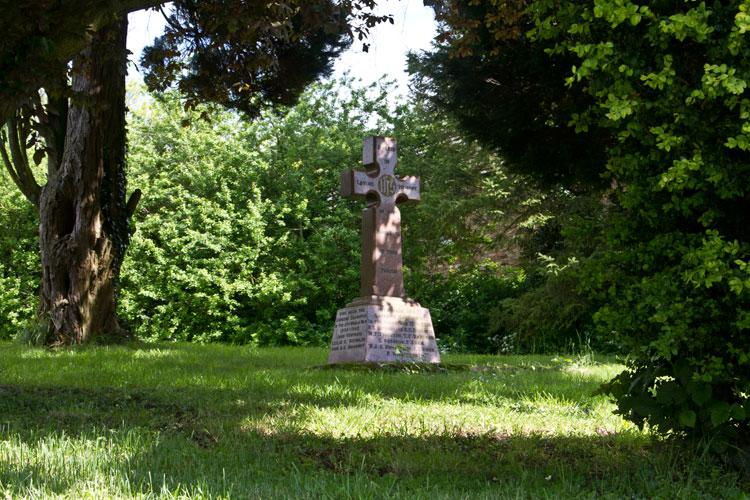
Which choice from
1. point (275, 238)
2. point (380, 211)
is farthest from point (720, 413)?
point (275, 238)

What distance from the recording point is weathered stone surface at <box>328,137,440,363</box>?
9.11 m

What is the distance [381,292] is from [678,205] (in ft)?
22.1

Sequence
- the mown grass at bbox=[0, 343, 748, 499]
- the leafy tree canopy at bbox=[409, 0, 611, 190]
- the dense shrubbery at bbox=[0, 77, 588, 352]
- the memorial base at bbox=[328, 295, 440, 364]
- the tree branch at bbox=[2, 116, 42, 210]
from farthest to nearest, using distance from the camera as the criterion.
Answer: the dense shrubbery at bbox=[0, 77, 588, 352]
the tree branch at bbox=[2, 116, 42, 210]
the memorial base at bbox=[328, 295, 440, 364]
the leafy tree canopy at bbox=[409, 0, 611, 190]
the mown grass at bbox=[0, 343, 748, 499]

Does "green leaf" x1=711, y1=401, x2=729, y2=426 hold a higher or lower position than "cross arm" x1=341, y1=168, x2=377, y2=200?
lower

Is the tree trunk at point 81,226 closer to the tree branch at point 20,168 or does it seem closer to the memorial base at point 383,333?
the tree branch at point 20,168

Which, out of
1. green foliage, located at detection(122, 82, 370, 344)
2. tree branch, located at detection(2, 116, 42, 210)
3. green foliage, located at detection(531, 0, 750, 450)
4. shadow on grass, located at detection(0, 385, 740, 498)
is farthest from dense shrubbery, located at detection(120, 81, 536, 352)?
green foliage, located at detection(531, 0, 750, 450)

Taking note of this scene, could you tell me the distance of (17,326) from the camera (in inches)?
707

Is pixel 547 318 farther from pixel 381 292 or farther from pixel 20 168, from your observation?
pixel 20 168

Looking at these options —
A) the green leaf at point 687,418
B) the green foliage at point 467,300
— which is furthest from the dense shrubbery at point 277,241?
the green leaf at point 687,418

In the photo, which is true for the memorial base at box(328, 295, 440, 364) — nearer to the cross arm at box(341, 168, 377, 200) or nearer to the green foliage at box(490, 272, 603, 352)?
Result: the cross arm at box(341, 168, 377, 200)

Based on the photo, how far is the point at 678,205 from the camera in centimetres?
325

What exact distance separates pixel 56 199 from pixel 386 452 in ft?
27.8

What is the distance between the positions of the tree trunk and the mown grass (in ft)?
12.0

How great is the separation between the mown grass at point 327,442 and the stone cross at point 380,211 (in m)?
3.16
